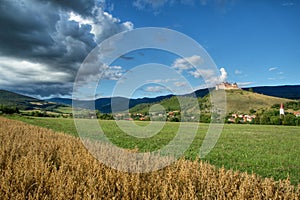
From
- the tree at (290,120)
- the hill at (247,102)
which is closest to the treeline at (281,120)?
the tree at (290,120)

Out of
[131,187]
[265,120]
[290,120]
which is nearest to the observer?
[131,187]

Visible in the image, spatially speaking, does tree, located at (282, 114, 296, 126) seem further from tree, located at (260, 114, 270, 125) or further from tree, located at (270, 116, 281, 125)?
tree, located at (260, 114, 270, 125)

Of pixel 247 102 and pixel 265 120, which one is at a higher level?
pixel 247 102

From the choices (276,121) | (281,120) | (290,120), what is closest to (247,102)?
(276,121)

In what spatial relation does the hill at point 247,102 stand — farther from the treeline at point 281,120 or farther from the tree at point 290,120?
the tree at point 290,120

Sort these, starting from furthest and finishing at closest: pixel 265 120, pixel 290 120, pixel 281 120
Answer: pixel 265 120 < pixel 281 120 < pixel 290 120

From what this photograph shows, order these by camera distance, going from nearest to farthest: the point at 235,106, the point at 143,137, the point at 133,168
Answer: the point at 133,168
the point at 143,137
the point at 235,106

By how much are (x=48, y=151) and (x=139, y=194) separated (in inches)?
213

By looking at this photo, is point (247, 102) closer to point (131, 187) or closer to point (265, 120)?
point (265, 120)

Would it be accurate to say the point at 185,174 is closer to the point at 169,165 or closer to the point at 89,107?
the point at 169,165

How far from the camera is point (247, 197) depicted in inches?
190

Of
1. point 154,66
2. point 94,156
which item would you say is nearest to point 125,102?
point 154,66

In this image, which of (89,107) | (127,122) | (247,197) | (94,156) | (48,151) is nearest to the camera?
(247,197)

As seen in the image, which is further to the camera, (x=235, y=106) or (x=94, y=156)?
(x=235, y=106)
